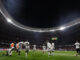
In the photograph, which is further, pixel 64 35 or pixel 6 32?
pixel 64 35

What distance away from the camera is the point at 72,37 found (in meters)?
60.8

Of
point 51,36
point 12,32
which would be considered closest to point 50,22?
point 51,36

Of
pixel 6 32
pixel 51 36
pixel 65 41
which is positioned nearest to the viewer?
pixel 6 32

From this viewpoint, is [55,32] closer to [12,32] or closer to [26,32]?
[26,32]

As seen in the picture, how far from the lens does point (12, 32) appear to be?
58625 millimetres

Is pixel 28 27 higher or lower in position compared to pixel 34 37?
higher

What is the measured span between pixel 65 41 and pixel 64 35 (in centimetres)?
407

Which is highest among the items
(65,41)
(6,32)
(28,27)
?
(28,27)

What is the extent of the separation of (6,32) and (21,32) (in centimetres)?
1200

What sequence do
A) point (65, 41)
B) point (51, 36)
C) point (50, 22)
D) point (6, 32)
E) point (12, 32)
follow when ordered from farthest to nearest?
point (51, 36) → point (50, 22) → point (65, 41) → point (12, 32) → point (6, 32)

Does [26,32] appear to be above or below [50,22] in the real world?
below

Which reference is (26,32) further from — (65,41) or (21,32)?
(65,41)

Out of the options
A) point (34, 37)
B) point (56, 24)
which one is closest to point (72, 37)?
point (56, 24)

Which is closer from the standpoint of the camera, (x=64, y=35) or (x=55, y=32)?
(x=64, y=35)
